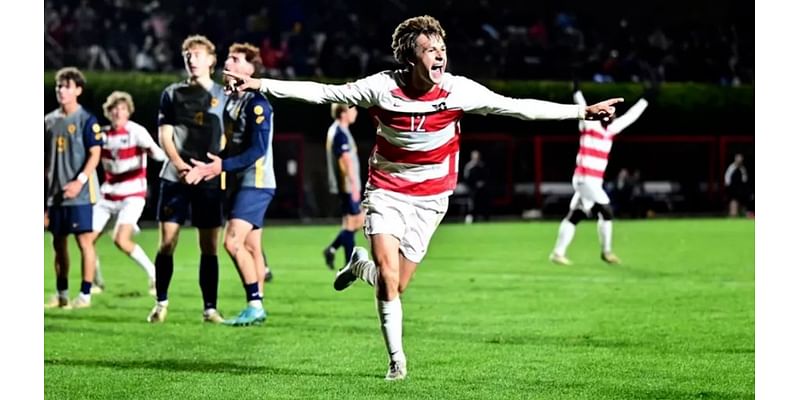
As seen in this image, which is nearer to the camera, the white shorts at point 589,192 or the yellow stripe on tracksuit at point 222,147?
the yellow stripe on tracksuit at point 222,147

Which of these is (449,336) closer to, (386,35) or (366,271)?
(366,271)

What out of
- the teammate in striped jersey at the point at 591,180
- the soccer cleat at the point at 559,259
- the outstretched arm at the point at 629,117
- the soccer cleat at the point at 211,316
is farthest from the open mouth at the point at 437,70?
the soccer cleat at the point at 559,259

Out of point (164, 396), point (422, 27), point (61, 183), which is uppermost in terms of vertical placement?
point (422, 27)

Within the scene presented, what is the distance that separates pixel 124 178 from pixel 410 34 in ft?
18.0

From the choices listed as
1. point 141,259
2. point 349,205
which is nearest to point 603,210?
point 349,205

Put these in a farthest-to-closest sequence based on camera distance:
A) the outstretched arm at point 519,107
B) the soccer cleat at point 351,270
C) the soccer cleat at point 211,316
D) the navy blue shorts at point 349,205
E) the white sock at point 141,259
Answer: the navy blue shorts at point 349,205, the white sock at point 141,259, the soccer cleat at point 211,316, the soccer cleat at point 351,270, the outstretched arm at point 519,107

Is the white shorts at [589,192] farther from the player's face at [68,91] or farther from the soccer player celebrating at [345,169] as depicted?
the player's face at [68,91]

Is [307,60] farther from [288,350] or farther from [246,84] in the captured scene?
[246,84]

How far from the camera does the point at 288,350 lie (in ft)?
26.9

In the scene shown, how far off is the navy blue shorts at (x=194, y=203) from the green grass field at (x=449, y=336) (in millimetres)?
691

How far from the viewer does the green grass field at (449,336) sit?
6887 mm

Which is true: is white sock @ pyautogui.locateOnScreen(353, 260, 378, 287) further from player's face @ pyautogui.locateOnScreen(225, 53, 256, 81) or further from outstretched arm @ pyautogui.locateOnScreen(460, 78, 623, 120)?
player's face @ pyautogui.locateOnScreen(225, 53, 256, 81)

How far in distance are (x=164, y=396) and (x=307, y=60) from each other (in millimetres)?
16984
